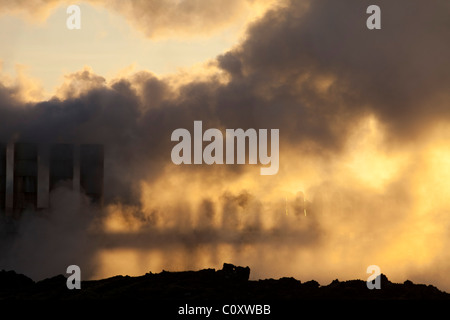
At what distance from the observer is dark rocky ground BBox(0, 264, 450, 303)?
4150 cm

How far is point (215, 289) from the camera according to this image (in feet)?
142

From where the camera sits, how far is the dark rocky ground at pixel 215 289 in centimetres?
4150

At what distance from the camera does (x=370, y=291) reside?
1708 inches

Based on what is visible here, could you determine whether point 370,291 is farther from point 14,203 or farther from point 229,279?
point 14,203

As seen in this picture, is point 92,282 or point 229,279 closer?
point 229,279
